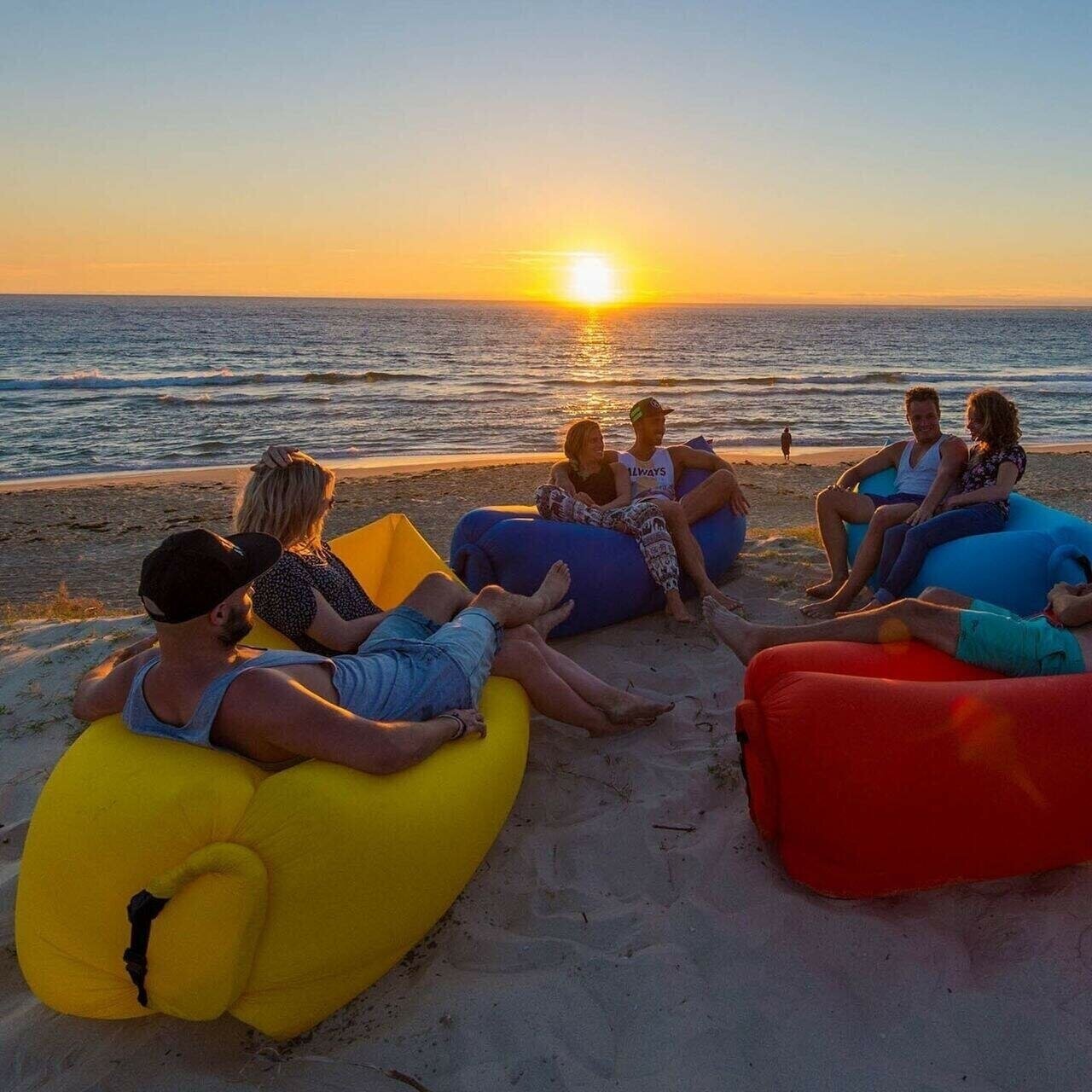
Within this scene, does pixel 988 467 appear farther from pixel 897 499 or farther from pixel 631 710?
pixel 631 710

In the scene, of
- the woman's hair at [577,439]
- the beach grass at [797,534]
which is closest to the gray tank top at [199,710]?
the woman's hair at [577,439]

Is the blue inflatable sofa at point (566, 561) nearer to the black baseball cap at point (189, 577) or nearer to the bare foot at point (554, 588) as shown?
the bare foot at point (554, 588)

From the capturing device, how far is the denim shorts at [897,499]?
5207mm

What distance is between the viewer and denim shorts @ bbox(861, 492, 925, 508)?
5.21 meters

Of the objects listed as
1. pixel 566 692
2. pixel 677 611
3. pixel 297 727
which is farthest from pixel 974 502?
pixel 297 727

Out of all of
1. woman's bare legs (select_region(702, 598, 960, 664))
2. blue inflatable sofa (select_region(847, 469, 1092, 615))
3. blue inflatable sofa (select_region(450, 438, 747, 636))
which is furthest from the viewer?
blue inflatable sofa (select_region(450, 438, 747, 636))

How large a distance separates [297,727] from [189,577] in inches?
18.1

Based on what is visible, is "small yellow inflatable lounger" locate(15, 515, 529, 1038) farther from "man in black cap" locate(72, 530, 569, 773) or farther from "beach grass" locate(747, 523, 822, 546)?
"beach grass" locate(747, 523, 822, 546)

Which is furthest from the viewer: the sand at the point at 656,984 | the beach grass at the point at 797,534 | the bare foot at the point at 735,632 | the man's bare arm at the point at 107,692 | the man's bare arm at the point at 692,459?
the beach grass at the point at 797,534

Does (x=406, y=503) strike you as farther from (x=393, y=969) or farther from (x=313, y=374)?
(x=313, y=374)

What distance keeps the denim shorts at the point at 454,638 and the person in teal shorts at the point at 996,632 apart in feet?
4.09

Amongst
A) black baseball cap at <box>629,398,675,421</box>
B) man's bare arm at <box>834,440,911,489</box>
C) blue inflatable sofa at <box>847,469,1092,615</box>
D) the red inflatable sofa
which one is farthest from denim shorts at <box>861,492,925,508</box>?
the red inflatable sofa

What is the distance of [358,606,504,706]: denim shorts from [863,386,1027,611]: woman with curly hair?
2.42m

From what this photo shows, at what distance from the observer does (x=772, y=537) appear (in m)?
6.77
